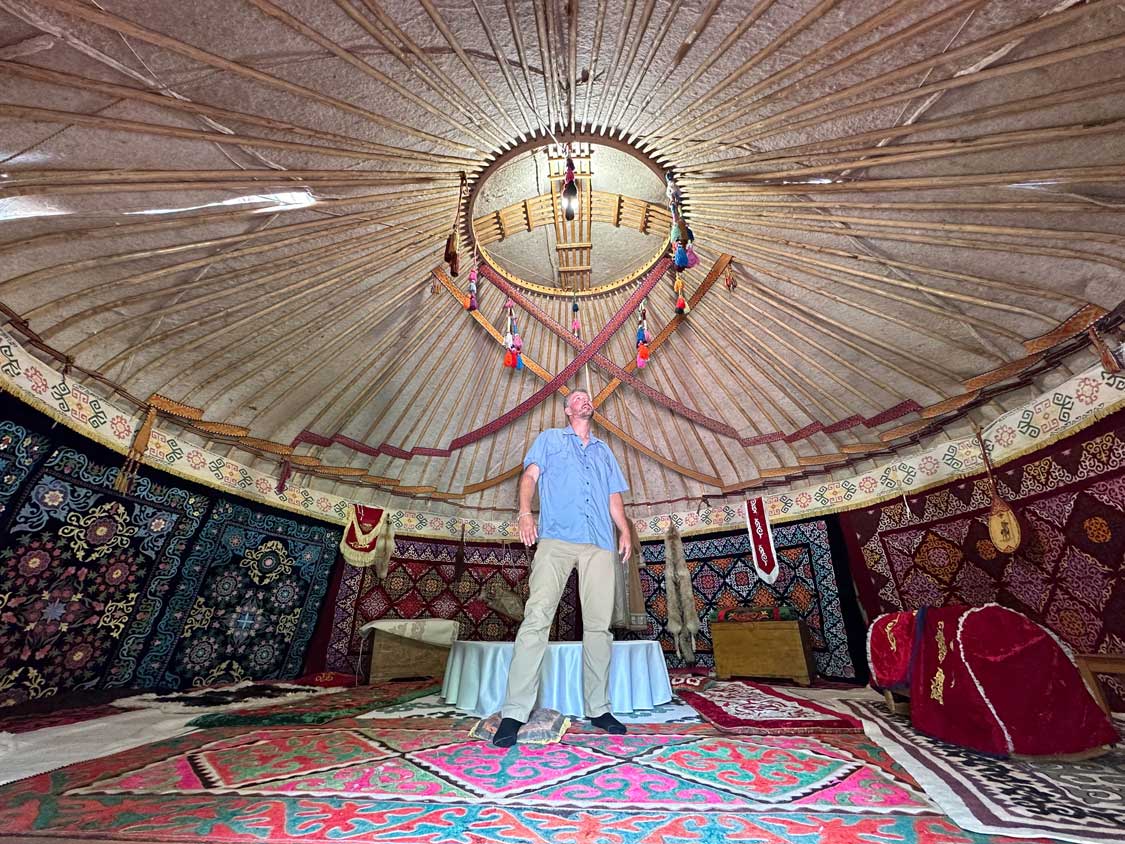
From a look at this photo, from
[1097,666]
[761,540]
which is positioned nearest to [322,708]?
[1097,666]

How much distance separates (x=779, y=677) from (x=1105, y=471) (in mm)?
2796

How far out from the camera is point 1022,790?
1.40 m

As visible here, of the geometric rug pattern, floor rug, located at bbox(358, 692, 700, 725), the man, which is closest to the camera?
the geometric rug pattern

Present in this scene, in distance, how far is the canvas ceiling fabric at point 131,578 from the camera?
9.62 feet

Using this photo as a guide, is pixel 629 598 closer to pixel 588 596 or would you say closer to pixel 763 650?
pixel 763 650

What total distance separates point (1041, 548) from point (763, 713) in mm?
2323

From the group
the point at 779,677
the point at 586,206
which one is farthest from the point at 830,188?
the point at 779,677

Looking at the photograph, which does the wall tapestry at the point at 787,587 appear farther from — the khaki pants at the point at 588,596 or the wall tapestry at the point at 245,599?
the wall tapestry at the point at 245,599

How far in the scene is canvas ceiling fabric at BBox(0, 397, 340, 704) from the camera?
9.62 feet

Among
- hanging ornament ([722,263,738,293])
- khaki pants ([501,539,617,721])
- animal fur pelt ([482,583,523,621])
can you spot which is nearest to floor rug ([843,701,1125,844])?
khaki pants ([501,539,617,721])

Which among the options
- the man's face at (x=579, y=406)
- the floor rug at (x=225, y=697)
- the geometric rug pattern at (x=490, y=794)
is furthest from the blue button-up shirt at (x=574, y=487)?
the floor rug at (x=225, y=697)

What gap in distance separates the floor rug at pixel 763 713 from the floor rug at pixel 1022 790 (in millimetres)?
348

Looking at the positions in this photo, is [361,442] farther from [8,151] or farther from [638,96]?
[638,96]

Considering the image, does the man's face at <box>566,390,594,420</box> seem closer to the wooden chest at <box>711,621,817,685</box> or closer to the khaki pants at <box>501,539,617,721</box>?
the khaki pants at <box>501,539,617,721</box>
